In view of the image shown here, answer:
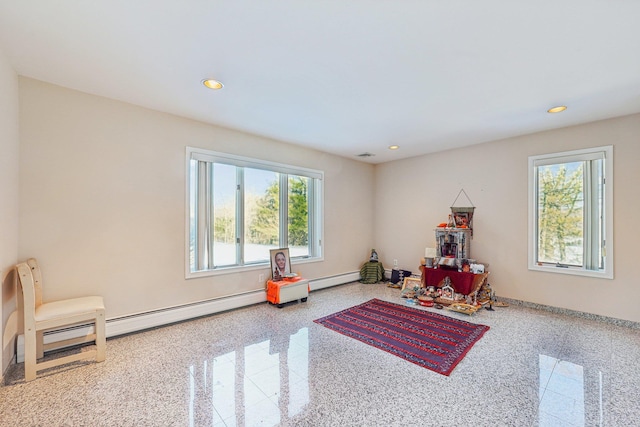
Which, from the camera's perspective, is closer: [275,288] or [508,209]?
[275,288]

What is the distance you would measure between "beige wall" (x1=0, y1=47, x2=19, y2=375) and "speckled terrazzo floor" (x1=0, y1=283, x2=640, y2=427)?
385 mm

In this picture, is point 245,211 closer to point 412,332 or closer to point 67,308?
point 67,308

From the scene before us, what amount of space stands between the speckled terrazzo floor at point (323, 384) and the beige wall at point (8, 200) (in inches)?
15.2

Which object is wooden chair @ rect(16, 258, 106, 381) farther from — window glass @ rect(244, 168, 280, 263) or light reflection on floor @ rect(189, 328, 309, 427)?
window glass @ rect(244, 168, 280, 263)

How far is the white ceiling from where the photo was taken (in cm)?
168

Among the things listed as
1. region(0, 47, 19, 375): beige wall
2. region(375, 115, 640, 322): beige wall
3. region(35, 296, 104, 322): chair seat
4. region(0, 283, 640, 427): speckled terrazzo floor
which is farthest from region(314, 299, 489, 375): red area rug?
region(0, 47, 19, 375): beige wall

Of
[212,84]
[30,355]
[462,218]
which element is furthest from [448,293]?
[30,355]

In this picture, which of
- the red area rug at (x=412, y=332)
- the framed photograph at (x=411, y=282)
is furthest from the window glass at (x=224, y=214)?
the framed photograph at (x=411, y=282)

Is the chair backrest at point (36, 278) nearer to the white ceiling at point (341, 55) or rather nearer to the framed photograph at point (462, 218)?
the white ceiling at point (341, 55)

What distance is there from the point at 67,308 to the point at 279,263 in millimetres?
2504

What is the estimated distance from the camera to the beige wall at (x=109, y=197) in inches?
101

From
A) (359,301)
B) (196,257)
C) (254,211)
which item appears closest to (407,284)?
(359,301)

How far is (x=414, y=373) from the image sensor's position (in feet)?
7.59

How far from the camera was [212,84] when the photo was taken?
2.59 meters
